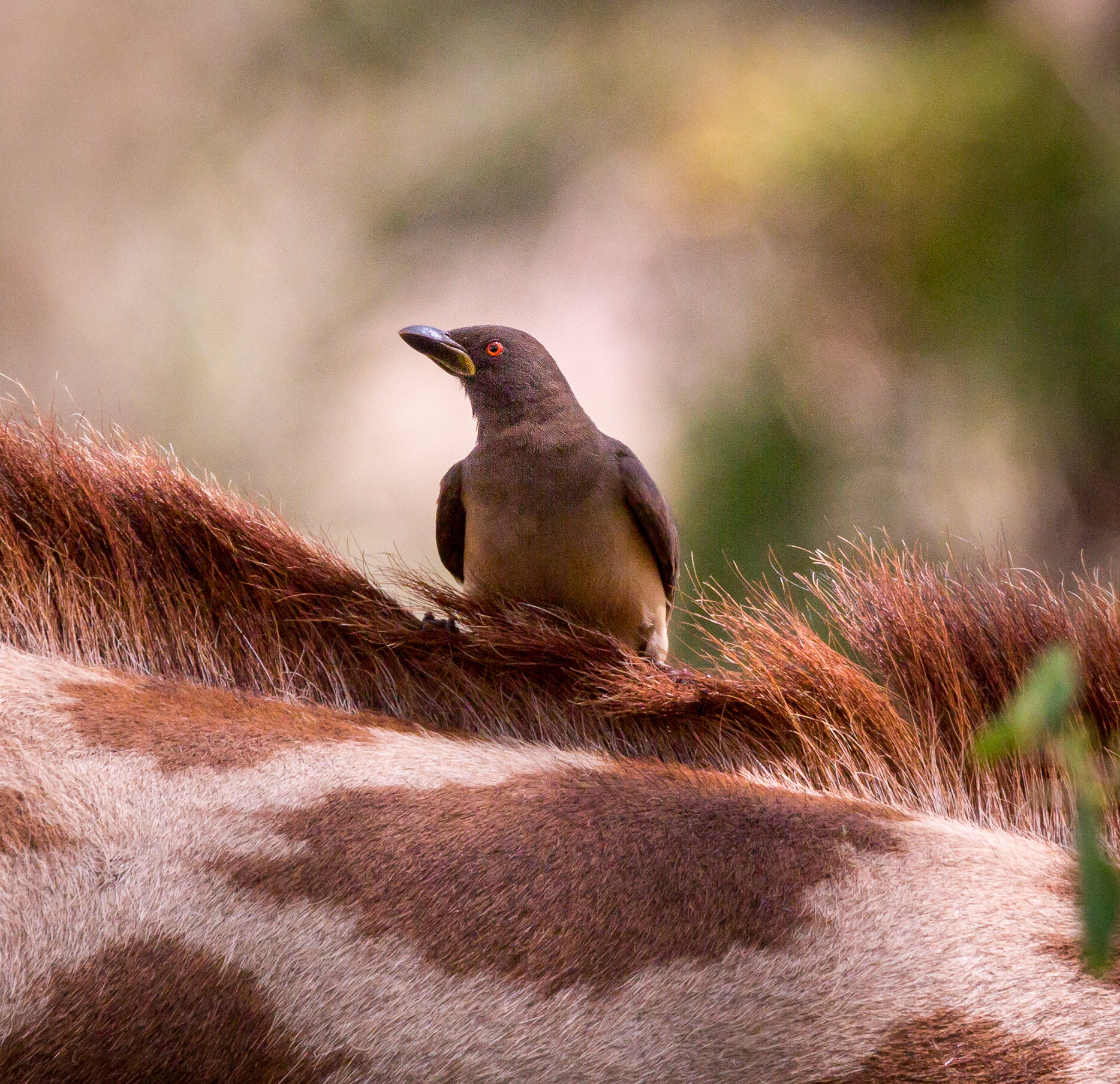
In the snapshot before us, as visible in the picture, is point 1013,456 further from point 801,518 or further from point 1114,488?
point 801,518

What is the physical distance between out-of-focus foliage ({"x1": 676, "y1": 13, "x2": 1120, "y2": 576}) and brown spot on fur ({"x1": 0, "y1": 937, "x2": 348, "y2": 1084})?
124 inches

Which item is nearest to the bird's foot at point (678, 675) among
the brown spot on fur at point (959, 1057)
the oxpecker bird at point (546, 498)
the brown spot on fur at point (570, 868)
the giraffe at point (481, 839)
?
the giraffe at point (481, 839)

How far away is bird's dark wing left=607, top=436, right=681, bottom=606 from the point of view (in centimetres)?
189

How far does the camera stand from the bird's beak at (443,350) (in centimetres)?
181

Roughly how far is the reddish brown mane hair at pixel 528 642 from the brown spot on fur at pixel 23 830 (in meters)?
0.20

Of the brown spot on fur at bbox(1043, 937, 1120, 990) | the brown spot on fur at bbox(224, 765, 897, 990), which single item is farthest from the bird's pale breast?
the brown spot on fur at bbox(1043, 937, 1120, 990)

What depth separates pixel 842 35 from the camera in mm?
4379

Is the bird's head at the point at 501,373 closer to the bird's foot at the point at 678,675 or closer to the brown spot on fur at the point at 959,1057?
the bird's foot at the point at 678,675

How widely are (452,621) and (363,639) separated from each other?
14 cm

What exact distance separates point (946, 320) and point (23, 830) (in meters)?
3.81

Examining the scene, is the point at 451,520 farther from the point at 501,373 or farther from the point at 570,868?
the point at 570,868

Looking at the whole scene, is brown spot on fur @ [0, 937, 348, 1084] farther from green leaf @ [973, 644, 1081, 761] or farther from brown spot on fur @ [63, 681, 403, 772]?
green leaf @ [973, 644, 1081, 761]

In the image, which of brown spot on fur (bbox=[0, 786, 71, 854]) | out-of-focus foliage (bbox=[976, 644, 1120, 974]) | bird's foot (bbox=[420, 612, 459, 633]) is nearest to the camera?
out-of-focus foliage (bbox=[976, 644, 1120, 974])

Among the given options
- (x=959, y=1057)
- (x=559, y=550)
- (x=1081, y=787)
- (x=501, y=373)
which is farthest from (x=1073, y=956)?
(x=501, y=373)
